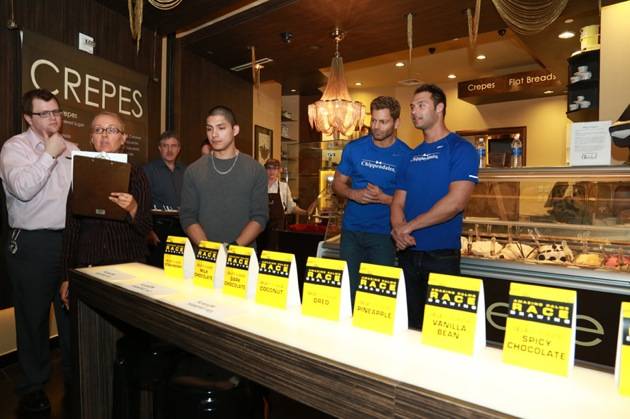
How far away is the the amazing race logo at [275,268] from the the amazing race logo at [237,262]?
0.08m

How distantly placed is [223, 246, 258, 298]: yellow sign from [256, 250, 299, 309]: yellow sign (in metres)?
0.06

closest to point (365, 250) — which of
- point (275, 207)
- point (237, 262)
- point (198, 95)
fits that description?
point (237, 262)

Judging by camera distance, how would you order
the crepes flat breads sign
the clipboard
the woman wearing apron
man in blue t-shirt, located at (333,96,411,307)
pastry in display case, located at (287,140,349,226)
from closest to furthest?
the clipboard, man in blue t-shirt, located at (333,96,411,307), the crepes flat breads sign, pastry in display case, located at (287,140,349,226), the woman wearing apron

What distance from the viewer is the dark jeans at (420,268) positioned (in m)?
A: 2.05

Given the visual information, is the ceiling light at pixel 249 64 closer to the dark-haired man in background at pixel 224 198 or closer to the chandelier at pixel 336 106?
the chandelier at pixel 336 106

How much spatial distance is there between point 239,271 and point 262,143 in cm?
543

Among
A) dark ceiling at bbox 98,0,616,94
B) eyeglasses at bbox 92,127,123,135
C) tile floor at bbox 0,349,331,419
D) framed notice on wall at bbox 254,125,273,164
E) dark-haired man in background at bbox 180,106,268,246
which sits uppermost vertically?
dark ceiling at bbox 98,0,616,94

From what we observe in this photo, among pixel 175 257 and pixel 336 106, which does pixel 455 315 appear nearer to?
pixel 175 257

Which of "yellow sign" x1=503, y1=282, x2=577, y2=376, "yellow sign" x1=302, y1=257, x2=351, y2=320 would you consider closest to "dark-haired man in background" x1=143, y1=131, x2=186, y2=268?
"yellow sign" x1=302, y1=257, x2=351, y2=320

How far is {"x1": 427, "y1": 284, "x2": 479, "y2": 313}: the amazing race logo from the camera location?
825 millimetres

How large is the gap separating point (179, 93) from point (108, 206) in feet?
10.7

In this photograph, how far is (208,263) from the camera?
1369 millimetres

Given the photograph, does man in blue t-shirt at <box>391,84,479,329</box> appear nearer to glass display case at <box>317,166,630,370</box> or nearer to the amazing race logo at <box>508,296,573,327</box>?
glass display case at <box>317,166,630,370</box>

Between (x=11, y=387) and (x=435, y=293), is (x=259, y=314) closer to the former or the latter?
(x=435, y=293)
